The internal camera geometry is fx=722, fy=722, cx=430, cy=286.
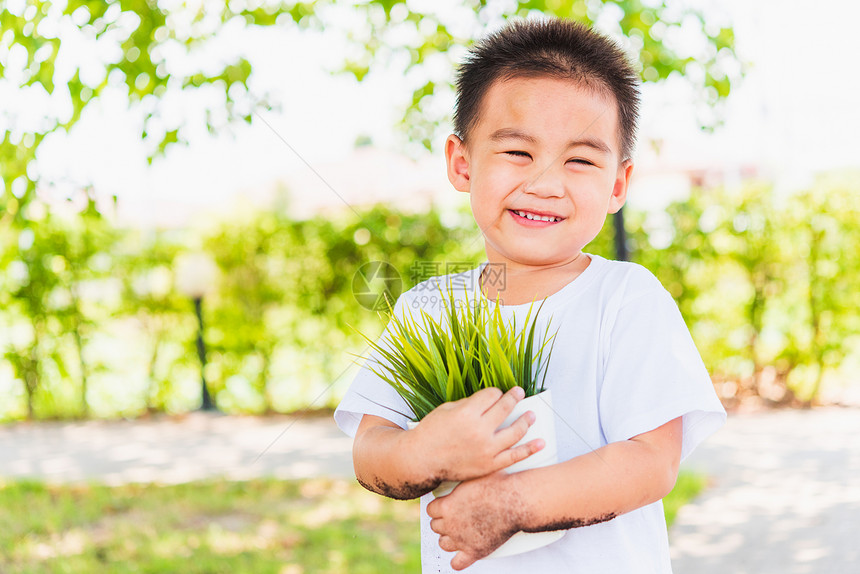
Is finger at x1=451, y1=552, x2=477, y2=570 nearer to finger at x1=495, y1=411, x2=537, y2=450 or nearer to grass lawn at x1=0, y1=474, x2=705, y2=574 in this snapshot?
finger at x1=495, y1=411, x2=537, y2=450

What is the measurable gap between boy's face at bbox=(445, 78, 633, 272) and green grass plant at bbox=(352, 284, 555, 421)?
18 cm

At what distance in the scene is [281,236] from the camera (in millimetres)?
7410

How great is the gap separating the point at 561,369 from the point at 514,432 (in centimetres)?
26

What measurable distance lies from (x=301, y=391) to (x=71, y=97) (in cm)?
487

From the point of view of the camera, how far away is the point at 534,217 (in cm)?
136

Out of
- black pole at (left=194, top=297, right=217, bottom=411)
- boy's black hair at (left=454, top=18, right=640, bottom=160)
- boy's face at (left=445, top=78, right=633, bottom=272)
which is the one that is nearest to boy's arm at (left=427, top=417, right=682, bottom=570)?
boy's face at (left=445, top=78, right=633, bottom=272)

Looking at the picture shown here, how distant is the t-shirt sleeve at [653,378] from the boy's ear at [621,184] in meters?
0.25

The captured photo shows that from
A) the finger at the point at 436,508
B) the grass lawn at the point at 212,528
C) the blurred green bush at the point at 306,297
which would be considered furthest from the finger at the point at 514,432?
the blurred green bush at the point at 306,297

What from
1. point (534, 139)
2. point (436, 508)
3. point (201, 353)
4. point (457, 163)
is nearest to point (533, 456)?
point (436, 508)

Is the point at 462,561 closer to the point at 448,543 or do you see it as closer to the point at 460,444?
the point at 448,543

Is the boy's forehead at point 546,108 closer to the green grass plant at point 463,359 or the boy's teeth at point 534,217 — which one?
the boy's teeth at point 534,217

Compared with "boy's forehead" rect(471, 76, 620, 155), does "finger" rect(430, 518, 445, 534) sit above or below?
below

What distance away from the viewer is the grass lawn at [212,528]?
365 centimetres

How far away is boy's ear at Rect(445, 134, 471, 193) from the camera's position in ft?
5.05
